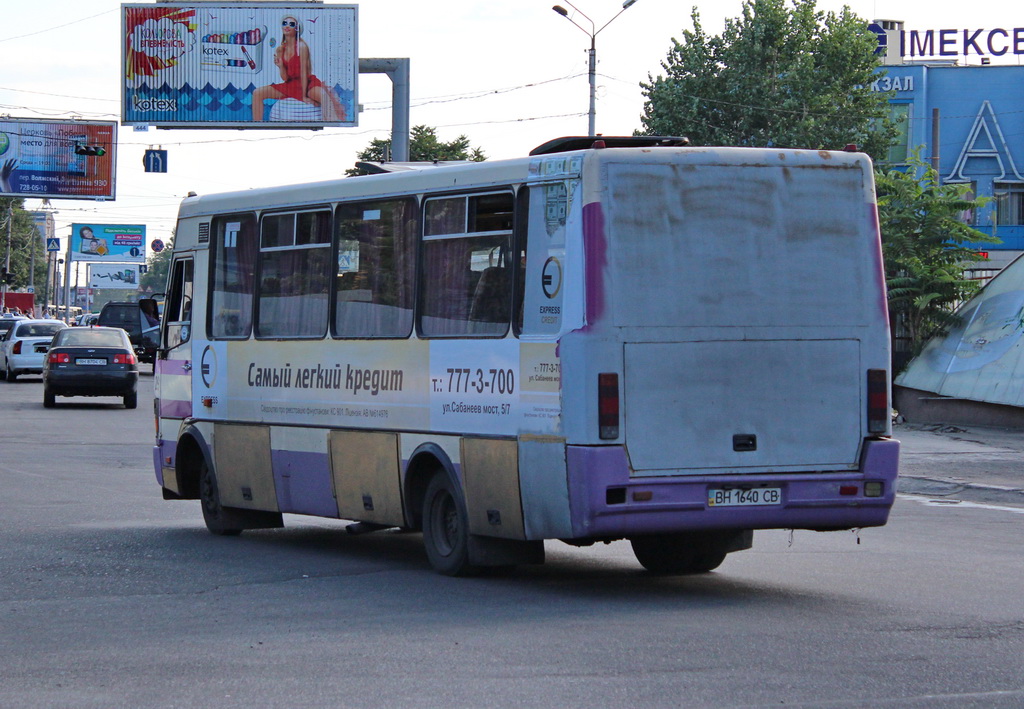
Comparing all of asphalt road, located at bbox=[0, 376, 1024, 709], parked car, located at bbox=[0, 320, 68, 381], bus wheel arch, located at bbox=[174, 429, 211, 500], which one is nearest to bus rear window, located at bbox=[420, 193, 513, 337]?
asphalt road, located at bbox=[0, 376, 1024, 709]

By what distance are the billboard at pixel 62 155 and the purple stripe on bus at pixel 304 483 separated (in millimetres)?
47553

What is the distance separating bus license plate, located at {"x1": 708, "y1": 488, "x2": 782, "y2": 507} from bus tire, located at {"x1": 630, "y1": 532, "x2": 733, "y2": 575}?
128cm

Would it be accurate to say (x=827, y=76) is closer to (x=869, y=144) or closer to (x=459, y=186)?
(x=869, y=144)

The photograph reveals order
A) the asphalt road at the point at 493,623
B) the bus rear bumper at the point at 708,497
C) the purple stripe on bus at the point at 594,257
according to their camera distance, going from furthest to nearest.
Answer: the purple stripe on bus at the point at 594,257, the bus rear bumper at the point at 708,497, the asphalt road at the point at 493,623

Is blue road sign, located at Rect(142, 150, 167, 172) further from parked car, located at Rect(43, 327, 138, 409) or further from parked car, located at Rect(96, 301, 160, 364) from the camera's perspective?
parked car, located at Rect(43, 327, 138, 409)

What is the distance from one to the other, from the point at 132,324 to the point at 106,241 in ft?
239

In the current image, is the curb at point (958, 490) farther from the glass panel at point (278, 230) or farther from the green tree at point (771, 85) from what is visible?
the green tree at point (771, 85)

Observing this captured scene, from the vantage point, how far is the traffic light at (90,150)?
57.5 meters

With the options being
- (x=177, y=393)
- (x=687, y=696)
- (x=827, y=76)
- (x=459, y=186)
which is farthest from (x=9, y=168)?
(x=687, y=696)

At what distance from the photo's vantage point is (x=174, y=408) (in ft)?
44.9

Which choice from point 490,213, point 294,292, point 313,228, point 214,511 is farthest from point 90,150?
point 490,213

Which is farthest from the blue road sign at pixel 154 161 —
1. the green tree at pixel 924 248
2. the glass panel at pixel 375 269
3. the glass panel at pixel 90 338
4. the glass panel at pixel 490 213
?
the glass panel at pixel 490 213

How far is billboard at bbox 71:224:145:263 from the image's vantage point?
121 metres

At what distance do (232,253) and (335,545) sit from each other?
2.44 m
